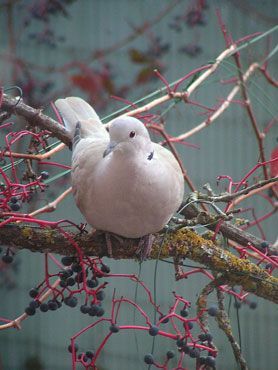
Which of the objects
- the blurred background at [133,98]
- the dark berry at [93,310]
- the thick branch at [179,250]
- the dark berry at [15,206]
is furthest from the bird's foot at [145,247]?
the blurred background at [133,98]

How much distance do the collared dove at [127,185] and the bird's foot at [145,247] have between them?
0.02 metres

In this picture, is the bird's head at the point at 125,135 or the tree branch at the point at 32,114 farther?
the tree branch at the point at 32,114

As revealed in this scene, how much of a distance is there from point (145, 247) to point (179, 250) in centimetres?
6

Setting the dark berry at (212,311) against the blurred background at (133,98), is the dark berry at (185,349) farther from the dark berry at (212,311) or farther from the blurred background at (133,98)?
the blurred background at (133,98)

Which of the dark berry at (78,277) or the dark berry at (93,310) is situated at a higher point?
the dark berry at (78,277)

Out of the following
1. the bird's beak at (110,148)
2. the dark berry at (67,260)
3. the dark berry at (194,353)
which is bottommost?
the dark berry at (194,353)

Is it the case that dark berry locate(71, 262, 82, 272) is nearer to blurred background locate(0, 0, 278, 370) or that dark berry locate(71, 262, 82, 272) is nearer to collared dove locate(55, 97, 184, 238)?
collared dove locate(55, 97, 184, 238)

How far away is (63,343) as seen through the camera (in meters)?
2.82

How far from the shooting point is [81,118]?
129cm

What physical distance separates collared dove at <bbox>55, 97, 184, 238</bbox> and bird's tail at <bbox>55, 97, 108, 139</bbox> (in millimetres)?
178

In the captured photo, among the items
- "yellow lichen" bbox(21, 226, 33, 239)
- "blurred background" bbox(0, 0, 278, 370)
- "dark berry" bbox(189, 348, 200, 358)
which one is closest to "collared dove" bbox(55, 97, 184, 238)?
"yellow lichen" bbox(21, 226, 33, 239)

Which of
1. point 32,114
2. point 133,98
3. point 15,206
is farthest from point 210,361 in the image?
point 133,98

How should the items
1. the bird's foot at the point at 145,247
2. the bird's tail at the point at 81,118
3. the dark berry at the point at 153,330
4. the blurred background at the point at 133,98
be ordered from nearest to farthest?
the dark berry at the point at 153,330 → the bird's foot at the point at 145,247 → the bird's tail at the point at 81,118 → the blurred background at the point at 133,98

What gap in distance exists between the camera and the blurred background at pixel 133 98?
8.05 ft
